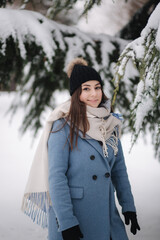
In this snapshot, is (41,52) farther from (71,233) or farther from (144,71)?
(71,233)

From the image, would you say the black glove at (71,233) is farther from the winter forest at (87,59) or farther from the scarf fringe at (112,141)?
the winter forest at (87,59)

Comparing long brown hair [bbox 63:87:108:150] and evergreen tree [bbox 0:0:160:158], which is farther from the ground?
evergreen tree [bbox 0:0:160:158]

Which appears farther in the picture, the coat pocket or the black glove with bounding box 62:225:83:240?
the coat pocket

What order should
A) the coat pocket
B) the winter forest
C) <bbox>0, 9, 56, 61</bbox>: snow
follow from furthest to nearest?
1. <bbox>0, 9, 56, 61</bbox>: snow
2. the winter forest
3. the coat pocket

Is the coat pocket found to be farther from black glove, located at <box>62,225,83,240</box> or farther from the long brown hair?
the long brown hair

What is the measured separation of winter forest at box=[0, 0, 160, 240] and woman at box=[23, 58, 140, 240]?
1.05ft

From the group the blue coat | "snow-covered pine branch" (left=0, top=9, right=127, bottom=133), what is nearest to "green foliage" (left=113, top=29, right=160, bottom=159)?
the blue coat

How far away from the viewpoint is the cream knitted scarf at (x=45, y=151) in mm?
1744

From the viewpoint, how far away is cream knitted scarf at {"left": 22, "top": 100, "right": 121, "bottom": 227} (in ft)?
5.72

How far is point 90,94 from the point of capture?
5.98 ft

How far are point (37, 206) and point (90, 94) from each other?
3.19ft

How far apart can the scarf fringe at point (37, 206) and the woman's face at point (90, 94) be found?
2.51 ft

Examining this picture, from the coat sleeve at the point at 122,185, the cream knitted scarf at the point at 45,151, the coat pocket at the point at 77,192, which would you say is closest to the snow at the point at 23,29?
the cream knitted scarf at the point at 45,151

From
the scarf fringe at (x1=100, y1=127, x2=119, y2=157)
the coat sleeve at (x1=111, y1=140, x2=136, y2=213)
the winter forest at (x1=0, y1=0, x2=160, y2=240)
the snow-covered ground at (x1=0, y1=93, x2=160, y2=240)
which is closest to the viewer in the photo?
the scarf fringe at (x1=100, y1=127, x2=119, y2=157)
